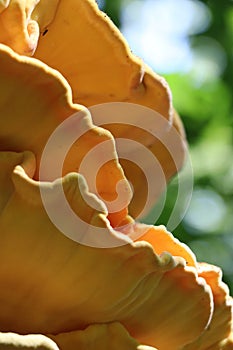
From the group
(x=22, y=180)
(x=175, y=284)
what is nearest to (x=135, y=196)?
(x=175, y=284)

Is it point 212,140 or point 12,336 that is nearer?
point 12,336

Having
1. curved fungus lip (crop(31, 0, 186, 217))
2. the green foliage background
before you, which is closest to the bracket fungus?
curved fungus lip (crop(31, 0, 186, 217))

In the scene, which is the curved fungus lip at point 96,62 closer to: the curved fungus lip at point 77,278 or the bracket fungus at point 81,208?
the bracket fungus at point 81,208

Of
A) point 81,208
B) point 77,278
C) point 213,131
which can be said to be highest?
point 81,208

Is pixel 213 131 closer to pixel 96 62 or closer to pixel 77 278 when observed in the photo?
pixel 96 62

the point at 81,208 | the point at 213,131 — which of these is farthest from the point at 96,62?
the point at 213,131

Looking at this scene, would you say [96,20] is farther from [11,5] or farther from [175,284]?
[175,284]

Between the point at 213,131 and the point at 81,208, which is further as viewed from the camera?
the point at 213,131
